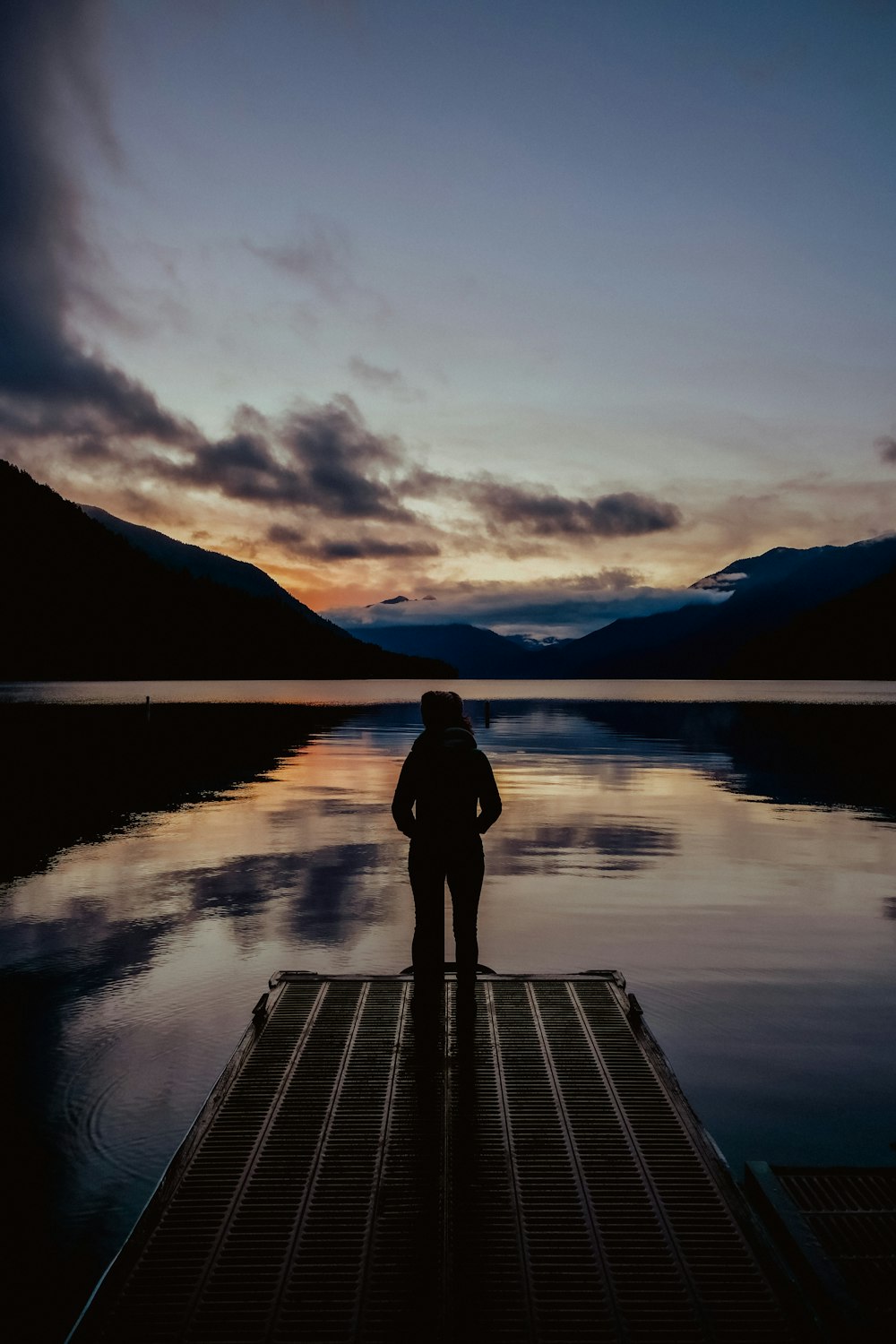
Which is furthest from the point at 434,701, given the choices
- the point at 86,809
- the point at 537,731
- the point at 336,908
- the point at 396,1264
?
the point at 537,731

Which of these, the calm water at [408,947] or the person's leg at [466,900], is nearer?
the calm water at [408,947]

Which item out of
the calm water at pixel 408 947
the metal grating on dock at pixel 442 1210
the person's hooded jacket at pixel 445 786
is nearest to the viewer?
the metal grating on dock at pixel 442 1210

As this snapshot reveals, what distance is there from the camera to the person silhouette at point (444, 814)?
7215mm

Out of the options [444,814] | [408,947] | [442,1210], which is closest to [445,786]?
[444,814]

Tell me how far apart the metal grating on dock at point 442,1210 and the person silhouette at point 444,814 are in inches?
42.6

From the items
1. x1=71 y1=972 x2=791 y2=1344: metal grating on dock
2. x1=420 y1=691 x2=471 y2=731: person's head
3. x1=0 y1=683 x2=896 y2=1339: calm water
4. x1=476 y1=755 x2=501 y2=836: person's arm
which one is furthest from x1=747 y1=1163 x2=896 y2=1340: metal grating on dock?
x1=420 y1=691 x2=471 y2=731: person's head

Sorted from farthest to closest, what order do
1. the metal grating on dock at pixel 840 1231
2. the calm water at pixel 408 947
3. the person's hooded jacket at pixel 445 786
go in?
the person's hooded jacket at pixel 445 786 < the calm water at pixel 408 947 < the metal grating on dock at pixel 840 1231

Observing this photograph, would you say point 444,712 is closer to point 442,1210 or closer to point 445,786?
point 445,786

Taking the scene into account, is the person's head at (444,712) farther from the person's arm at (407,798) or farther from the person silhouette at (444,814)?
the person's arm at (407,798)

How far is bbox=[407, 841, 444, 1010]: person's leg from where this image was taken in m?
7.25

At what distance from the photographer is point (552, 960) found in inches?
431

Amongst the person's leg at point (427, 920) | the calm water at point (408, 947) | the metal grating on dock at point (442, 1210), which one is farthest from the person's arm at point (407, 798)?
the calm water at point (408, 947)

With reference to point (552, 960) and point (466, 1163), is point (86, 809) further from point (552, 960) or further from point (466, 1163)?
point (466, 1163)

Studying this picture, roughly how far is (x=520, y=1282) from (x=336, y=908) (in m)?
9.12
